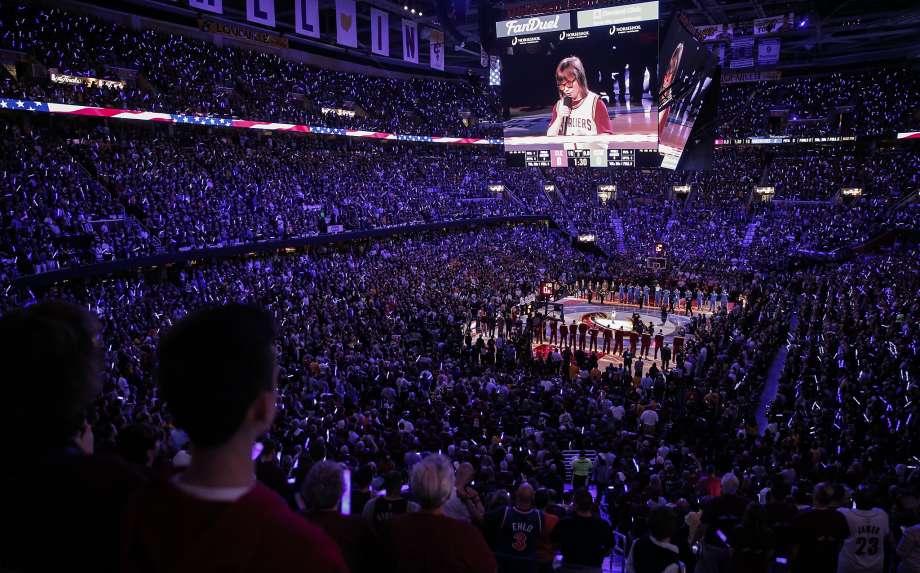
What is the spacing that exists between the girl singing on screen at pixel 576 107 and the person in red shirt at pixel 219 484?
26.5 metres

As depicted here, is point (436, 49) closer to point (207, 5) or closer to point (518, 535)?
point (207, 5)

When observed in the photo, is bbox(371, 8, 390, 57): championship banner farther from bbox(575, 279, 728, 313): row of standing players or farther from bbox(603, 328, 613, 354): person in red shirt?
bbox(603, 328, 613, 354): person in red shirt

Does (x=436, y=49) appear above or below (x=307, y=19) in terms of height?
above

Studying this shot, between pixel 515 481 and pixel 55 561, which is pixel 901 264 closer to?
pixel 515 481

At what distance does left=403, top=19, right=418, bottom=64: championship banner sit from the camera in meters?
37.2

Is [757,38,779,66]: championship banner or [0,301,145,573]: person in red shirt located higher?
[757,38,779,66]: championship banner

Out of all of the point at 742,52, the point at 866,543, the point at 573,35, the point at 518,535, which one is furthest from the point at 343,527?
the point at 742,52

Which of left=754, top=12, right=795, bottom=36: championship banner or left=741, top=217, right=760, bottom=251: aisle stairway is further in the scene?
left=741, top=217, right=760, bottom=251: aisle stairway

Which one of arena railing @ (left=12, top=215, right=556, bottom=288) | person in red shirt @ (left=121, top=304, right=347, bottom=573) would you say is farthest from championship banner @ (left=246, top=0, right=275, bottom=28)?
person in red shirt @ (left=121, top=304, right=347, bottom=573)

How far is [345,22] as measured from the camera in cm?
3453

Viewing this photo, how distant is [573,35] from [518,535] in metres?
25.4

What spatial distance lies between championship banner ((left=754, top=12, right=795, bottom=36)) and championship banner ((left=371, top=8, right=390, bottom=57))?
813 inches

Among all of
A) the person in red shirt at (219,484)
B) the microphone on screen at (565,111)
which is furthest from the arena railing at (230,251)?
the person in red shirt at (219,484)

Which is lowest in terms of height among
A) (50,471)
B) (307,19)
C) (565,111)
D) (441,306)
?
(441,306)
